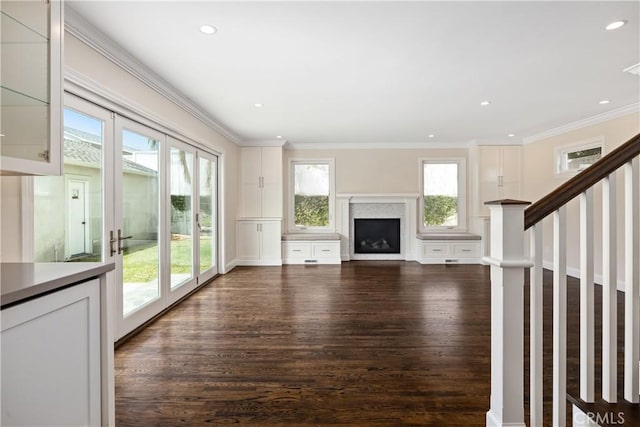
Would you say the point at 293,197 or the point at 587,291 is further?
the point at 293,197

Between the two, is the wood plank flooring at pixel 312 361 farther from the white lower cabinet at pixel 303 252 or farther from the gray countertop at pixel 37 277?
the white lower cabinet at pixel 303 252

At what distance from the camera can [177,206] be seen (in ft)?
12.0

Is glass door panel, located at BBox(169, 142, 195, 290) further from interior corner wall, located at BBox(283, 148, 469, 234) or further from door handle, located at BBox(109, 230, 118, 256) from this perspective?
interior corner wall, located at BBox(283, 148, 469, 234)

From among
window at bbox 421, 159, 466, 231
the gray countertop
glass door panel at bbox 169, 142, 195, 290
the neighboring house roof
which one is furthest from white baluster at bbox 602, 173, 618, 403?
window at bbox 421, 159, 466, 231

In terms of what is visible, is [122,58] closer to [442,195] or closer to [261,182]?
[261,182]

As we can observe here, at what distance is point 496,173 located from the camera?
5.99 meters

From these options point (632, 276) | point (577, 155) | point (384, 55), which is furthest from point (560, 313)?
point (577, 155)

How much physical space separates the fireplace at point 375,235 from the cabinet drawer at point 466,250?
3.81ft

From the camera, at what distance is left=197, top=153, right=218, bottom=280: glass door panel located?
4.35m

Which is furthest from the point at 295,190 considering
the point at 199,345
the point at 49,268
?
the point at 49,268

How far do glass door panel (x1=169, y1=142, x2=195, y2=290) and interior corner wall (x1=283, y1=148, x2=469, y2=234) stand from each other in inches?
102

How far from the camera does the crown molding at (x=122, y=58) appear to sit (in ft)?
6.55

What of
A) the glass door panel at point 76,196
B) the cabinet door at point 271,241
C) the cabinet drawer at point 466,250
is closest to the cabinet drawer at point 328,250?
the cabinet door at point 271,241

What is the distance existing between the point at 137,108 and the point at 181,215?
1.46 metres
